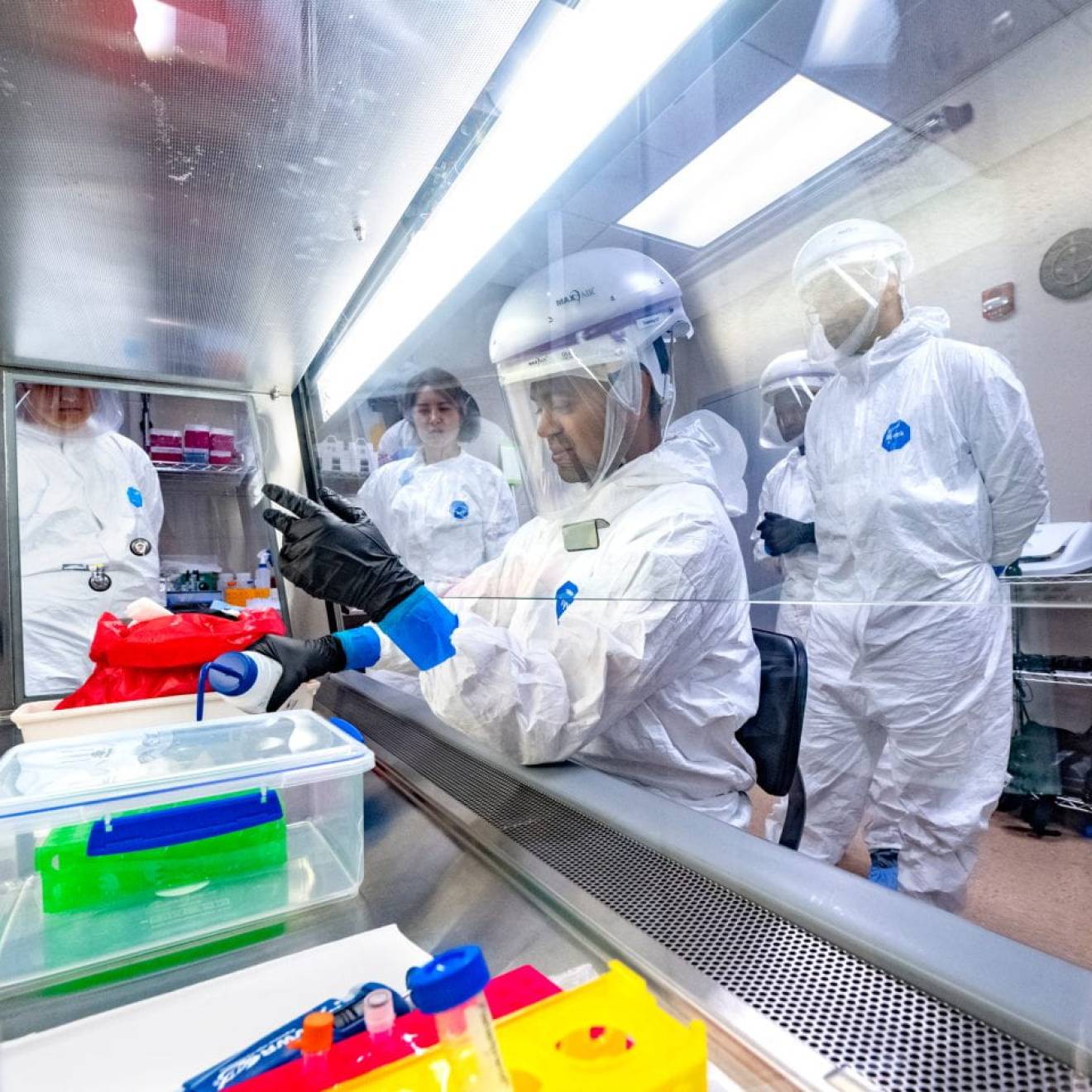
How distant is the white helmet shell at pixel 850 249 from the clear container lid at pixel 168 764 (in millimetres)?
891

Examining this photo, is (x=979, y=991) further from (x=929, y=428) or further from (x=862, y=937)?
(x=929, y=428)

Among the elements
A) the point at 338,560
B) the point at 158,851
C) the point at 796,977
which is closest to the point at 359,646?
the point at 338,560

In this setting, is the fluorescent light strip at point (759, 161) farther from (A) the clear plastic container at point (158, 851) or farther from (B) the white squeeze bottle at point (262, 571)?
(B) the white squeeze bottle at point (262, 571)

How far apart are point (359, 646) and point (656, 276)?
948 mm

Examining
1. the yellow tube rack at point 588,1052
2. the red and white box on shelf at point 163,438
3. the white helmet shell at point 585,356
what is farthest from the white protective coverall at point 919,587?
the red and white box on shelf at point 163,438

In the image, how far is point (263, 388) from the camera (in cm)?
243

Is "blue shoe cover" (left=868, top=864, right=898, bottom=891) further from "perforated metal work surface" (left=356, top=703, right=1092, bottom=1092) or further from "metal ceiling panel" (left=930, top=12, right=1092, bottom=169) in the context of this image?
"metal ceiling panel" (left=930, top=12, right=1092, bottom=169)

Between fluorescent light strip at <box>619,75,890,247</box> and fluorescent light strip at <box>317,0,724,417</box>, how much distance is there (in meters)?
0.13

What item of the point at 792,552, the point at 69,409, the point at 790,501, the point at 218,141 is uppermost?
the point at 218,141

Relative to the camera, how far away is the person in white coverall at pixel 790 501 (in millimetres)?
1076

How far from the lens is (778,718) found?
1204 mm

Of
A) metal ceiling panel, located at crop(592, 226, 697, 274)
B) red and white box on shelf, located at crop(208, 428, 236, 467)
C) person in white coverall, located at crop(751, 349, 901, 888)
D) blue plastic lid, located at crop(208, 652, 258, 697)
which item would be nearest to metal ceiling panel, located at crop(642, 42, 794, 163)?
metal ceiling panel, located at crop(592, 226, 697, 274)

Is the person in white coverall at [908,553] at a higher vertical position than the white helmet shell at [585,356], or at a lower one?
lower

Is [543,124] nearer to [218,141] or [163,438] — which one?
[218,141]
